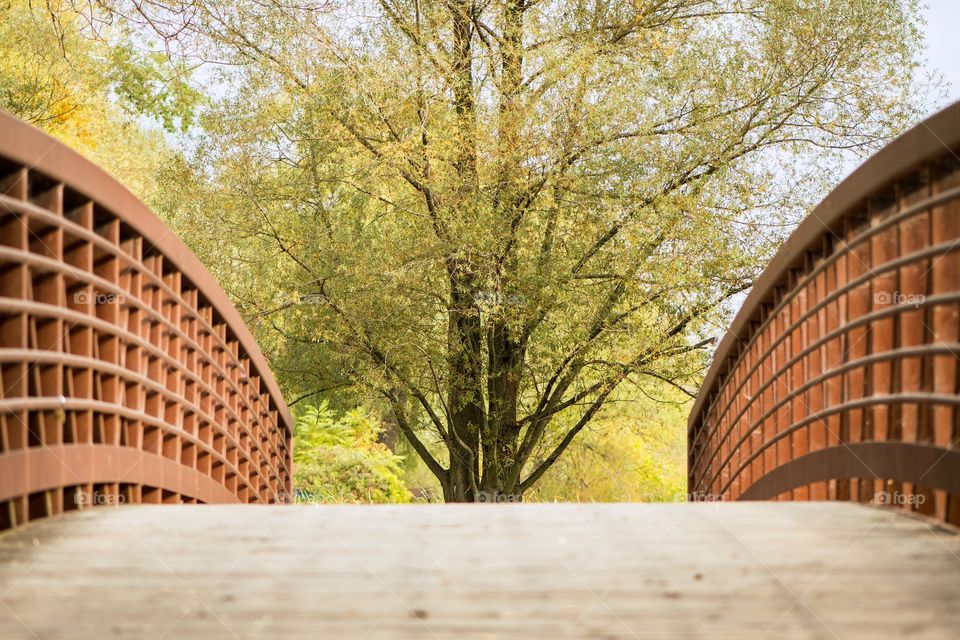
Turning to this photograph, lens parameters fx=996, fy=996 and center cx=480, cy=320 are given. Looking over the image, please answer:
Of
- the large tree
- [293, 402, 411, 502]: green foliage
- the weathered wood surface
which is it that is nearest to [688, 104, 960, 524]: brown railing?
the weathered wood surface

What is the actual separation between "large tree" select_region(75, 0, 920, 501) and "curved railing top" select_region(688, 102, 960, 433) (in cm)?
275

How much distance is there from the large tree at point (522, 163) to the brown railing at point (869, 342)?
3510 millimetres

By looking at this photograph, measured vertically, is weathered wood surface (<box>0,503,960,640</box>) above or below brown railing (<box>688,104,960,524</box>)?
below

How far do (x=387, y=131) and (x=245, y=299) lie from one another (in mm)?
2385

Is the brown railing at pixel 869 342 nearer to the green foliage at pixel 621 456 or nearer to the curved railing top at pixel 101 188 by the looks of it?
the curved railing top at pixel 101 188

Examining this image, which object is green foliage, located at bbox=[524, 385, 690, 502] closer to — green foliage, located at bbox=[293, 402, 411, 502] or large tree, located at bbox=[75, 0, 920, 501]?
large tree, located at bbox=[75, 0, 920, 501]

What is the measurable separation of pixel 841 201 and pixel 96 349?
2.90 m

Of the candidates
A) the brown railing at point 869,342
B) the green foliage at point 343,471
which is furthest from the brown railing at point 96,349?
the green foliage at point 343,471

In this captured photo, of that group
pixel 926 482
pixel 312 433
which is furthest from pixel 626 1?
pixel 926 482

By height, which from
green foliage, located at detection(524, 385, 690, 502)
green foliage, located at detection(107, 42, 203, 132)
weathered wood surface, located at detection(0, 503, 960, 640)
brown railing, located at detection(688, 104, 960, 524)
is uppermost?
green foliage, located at detection(107, 42, 203, 132)

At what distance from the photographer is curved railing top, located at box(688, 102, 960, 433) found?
296 cm

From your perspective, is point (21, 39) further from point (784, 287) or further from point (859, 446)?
point (859, 446)

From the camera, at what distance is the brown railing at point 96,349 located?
3016 millimetres

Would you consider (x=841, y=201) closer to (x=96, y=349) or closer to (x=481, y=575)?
(x=481, y=575)
